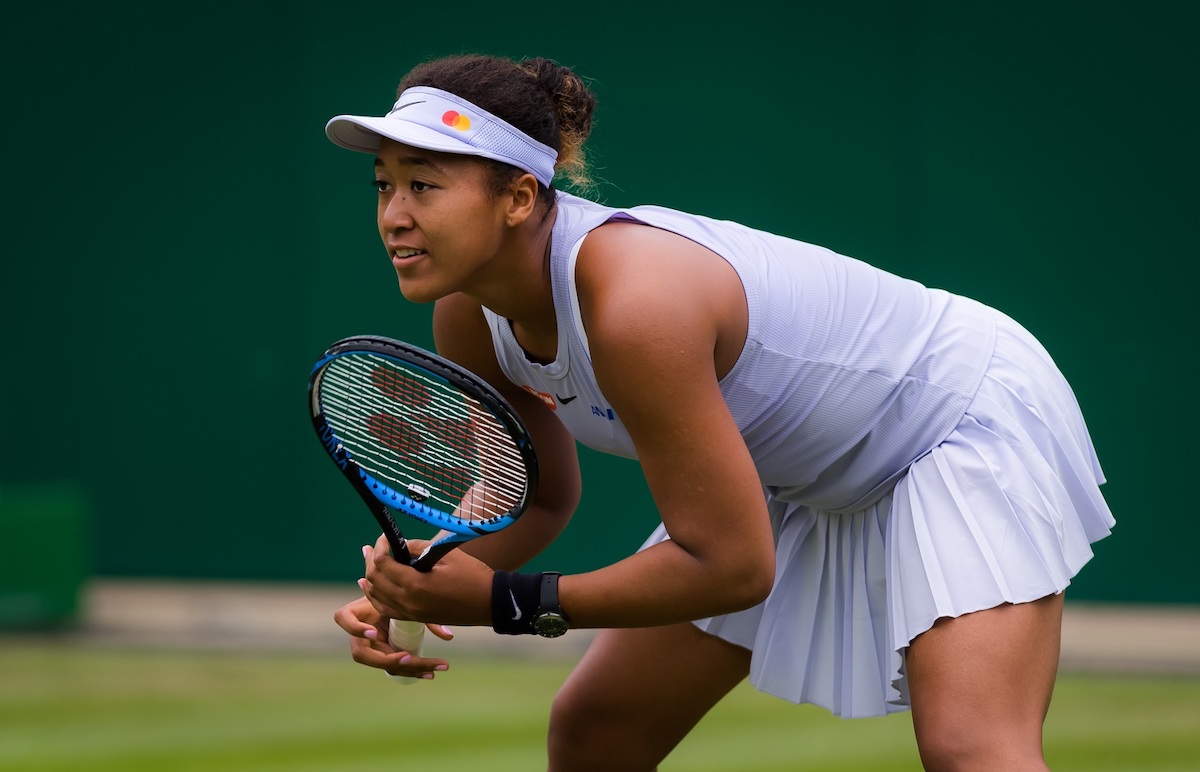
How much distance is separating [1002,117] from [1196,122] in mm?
715

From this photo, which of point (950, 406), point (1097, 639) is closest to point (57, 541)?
point (1097, 639)

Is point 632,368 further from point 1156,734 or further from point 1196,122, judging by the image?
point 1196,122

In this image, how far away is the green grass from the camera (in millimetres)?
3996

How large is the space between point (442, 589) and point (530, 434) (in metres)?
0.48

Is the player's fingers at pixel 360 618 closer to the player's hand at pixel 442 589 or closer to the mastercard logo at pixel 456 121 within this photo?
the player's hand at pixel 442 589

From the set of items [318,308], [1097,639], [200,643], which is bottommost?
[200,643]

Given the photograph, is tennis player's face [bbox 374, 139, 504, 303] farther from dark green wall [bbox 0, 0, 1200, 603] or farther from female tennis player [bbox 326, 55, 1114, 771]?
dark green wall [bbox 0, 0, 1200, 603]

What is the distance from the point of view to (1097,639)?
547 centimetres

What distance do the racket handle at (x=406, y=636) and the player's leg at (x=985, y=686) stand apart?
0.71 metres

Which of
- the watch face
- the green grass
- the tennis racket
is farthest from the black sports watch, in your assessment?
the green grass

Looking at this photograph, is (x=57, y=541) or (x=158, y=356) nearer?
(x=57, y=541)

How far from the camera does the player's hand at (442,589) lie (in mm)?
2100

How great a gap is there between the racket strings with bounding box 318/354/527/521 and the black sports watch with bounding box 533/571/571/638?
0.14 metres

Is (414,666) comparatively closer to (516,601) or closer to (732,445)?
(516,601)
